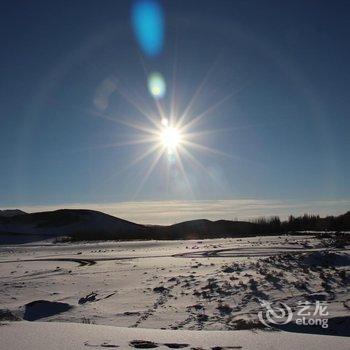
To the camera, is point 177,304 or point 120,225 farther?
point 120,225

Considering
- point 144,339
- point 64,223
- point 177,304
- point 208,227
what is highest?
point 64,223

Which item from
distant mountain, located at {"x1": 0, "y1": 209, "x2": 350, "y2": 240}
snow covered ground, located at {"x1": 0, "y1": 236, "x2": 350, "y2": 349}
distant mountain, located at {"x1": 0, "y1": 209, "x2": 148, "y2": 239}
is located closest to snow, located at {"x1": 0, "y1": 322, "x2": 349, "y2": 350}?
snow covered ground, located at {"x1": 0, "y1": 236, "x2": 350, "y2": 349}

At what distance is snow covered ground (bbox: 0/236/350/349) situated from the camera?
6.38 meters

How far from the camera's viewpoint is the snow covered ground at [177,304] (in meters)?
6.38

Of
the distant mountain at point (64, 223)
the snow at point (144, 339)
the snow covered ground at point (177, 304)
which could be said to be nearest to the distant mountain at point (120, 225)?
the distant mountain at point (64, 223)

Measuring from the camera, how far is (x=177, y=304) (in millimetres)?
10359

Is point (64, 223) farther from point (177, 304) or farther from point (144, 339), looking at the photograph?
point (144, 339)

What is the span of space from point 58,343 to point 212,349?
1.96 m

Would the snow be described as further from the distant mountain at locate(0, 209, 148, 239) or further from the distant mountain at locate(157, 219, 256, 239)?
the distant mountain at locate(0, 209, 148, 239)

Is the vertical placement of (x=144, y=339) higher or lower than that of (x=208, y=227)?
lower

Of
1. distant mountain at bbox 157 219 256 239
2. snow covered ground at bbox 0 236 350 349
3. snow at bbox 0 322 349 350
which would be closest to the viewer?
snow at bbox 0 322 349 350

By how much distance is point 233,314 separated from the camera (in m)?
9.02

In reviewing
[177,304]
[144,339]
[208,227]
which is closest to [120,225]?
[208,227]

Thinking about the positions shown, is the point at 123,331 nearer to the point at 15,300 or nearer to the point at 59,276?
the point at 15,300
